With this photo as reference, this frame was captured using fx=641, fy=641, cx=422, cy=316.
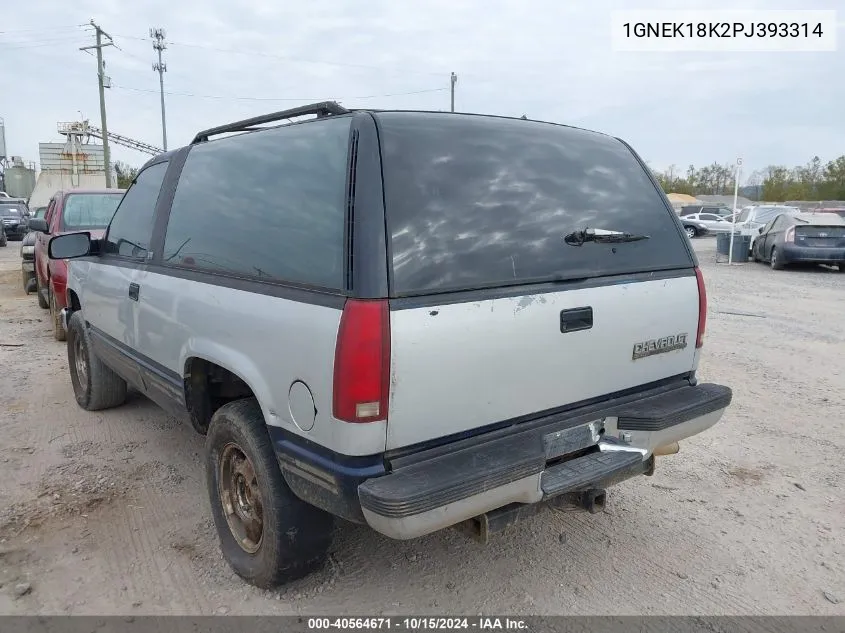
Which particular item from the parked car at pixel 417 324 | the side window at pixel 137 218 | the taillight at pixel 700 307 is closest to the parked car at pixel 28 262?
the side window at pixel 137 218

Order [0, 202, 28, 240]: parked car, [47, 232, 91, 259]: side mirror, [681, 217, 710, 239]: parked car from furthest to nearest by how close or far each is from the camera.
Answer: [681, 217, 710, 239]: parked car < [0, 202, 28, 240]: parked car < [47, 232, 91, 259]: side mirror

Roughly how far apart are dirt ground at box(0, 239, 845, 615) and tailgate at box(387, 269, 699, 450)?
0.90 m

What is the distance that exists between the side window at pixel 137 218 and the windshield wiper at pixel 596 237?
2437mm

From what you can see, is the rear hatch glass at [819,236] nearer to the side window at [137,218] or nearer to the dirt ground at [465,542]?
the dirt ground at [465,542]

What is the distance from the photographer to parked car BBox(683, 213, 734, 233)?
102 ft

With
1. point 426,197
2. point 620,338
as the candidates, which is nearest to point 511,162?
point 426,197

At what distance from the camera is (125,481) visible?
157 inches

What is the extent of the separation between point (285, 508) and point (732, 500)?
8.42 ft

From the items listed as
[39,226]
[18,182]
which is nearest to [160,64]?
[18,182]

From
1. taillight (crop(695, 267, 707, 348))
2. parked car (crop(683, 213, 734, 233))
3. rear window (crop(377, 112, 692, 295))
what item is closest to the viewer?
rear window (crop(377, 112, 692, 295))

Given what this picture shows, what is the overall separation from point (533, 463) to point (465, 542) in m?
1.12

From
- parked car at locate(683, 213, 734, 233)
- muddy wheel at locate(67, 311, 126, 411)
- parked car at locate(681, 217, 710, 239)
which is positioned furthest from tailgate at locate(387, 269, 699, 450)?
parked car at locate(683, 213, 734, 233)

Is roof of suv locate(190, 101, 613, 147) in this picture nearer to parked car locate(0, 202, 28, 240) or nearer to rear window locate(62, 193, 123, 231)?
rear window locate(62, 193, 123, 231)

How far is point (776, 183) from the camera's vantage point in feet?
219
